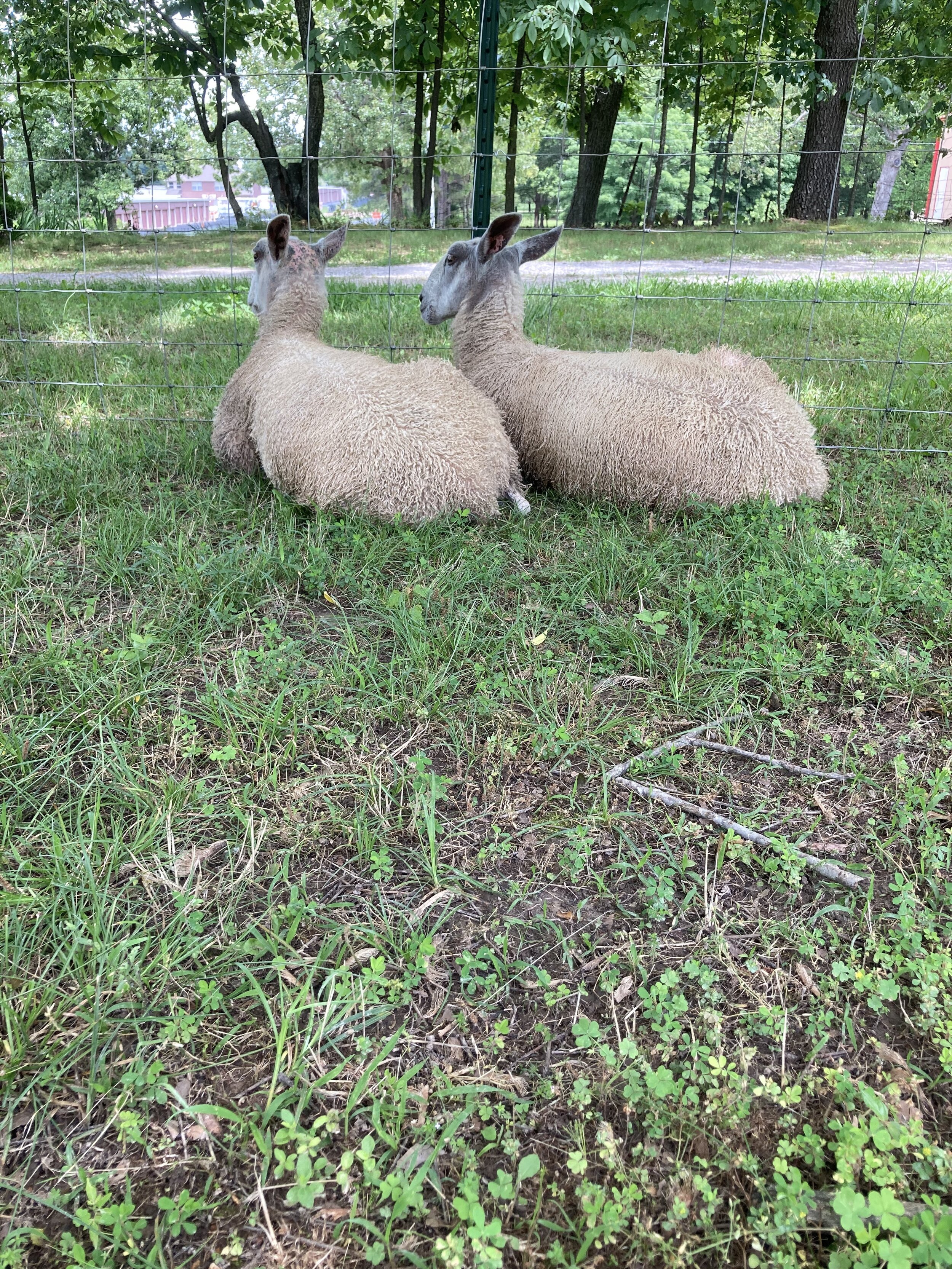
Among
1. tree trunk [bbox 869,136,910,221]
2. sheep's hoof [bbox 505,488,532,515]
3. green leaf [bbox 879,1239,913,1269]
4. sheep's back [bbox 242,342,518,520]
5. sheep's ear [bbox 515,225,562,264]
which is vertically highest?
tree trunk [bbox 869,136,910,221]

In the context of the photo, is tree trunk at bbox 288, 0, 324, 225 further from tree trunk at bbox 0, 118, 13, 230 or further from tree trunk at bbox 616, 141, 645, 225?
tree trunk at bbox 616, 141, 645, 225

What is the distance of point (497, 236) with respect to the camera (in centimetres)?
463

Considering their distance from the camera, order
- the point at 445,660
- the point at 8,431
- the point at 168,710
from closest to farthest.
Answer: the point at 168,710
the point at 445,660
the point at 8,431

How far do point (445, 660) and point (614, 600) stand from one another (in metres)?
0.75

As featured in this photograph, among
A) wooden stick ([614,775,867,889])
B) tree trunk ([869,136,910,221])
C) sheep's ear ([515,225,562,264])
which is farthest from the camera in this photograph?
tree trunk ([869,136,910,221])

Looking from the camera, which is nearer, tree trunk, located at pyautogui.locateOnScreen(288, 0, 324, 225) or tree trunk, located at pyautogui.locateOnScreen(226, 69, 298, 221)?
tree trunk, located at pyautogui.locateOnScreen(288, 0, 324, 225)

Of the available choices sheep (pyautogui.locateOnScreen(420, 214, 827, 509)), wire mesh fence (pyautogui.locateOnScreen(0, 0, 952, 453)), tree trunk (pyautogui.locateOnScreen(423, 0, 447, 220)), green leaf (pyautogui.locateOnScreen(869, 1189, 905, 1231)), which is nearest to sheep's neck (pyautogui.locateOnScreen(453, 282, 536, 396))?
sheep (pyautogui.locateOnScreen(420, 214, 827, 509))

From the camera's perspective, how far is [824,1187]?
1.48 metres

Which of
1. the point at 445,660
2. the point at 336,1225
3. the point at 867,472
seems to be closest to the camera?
the point at 336,1225

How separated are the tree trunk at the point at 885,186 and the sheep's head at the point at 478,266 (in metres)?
7.06

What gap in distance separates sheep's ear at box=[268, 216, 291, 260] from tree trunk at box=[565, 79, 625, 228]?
6486mm

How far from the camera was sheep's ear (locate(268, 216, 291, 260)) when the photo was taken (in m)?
4.49

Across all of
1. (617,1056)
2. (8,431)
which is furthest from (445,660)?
(8,431)

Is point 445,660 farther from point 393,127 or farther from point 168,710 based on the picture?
point 393,127
